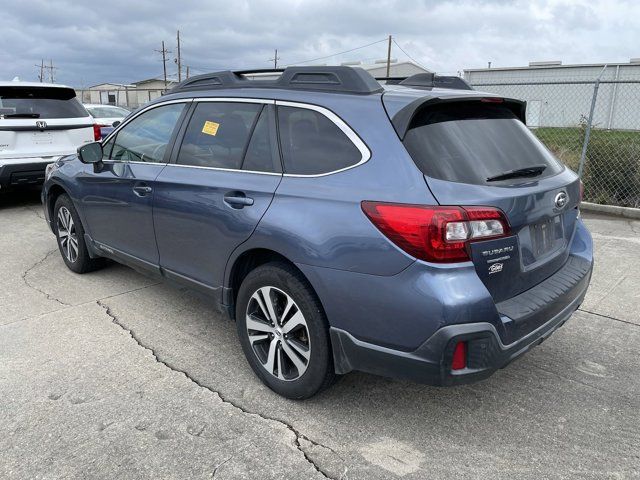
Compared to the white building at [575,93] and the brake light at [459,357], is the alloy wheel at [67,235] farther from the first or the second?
the white building at [575,93]

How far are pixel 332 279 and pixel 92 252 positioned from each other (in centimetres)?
312

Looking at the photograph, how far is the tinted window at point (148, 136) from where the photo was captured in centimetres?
384

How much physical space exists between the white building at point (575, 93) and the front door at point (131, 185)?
15453mm

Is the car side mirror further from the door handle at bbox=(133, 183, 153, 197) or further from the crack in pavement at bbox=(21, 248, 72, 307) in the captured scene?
the crack in pavement at bbox=(21, 248, 72, 307)

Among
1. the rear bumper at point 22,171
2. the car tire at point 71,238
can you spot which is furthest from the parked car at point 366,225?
the rear bumper at point 22,171

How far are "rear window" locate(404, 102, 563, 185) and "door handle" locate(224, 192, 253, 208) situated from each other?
0.99m

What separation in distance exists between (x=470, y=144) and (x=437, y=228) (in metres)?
0.62

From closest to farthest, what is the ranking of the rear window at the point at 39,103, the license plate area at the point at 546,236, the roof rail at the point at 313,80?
the license plate area at the point at 546,236 → the roof rail at the point at 313,80 → the rear window at the point at 39,103

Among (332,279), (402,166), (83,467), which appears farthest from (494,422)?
(83,467)

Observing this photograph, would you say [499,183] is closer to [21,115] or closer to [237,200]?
[237,200]

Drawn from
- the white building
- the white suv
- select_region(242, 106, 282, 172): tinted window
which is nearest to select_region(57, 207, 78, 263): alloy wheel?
select_region(242, 106, 282, 172): tinted window

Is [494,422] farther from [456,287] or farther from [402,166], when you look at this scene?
[402,166]

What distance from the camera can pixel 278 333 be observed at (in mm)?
2957

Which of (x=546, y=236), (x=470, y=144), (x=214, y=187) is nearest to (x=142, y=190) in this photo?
(x=214, y=187)
